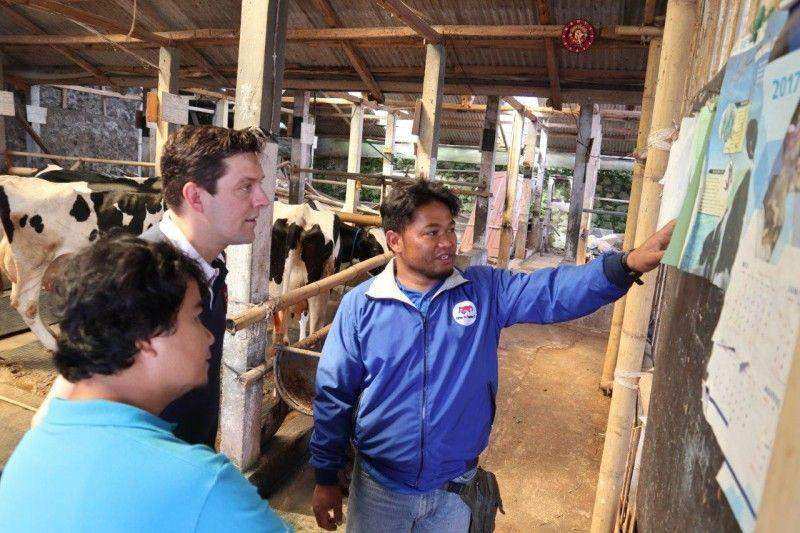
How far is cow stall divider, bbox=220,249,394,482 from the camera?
3.02 meters

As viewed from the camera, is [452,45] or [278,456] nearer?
[278,456]

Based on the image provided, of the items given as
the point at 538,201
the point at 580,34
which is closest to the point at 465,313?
the point at 580,34

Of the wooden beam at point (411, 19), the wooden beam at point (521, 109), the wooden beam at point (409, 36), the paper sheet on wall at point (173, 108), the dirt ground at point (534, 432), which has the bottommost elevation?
the dirt ground at point (534, 432)

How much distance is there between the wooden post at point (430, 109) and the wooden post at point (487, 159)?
1.95m

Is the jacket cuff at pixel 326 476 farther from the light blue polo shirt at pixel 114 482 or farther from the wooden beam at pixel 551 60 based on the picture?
the wooden beam at pixel 551 60

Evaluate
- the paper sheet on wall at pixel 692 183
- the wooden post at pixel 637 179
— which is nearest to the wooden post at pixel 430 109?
the wooden post at pixel 637 179

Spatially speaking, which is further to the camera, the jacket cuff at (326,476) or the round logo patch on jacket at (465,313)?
the jacket cuff at (326,476)

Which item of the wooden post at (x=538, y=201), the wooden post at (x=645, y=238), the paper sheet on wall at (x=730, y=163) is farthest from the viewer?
the wooden post at (x=538, y=201)

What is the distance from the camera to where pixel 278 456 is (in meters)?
3.38

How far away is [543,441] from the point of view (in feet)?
13.6

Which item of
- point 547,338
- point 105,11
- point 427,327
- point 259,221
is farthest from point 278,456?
point 105,11

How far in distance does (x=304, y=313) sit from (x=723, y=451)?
529 cm

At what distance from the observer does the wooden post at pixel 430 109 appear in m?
5.58

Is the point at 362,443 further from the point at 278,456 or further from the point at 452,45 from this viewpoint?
the point at 452,45
